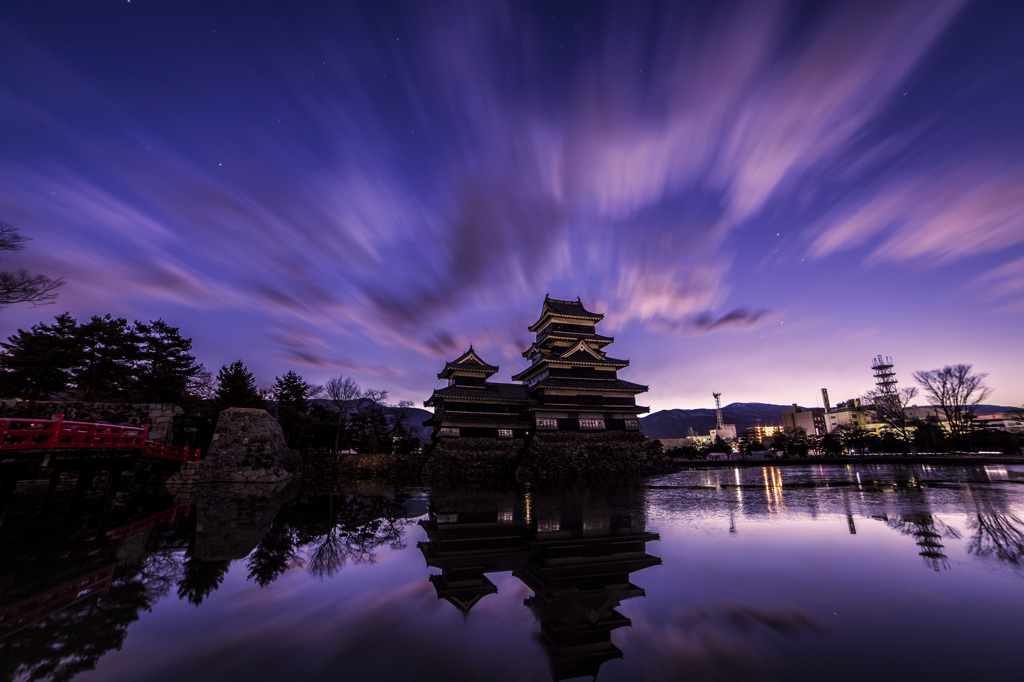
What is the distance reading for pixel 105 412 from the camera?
2033 cm

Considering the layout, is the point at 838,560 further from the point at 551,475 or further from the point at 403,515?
the point at 551,475

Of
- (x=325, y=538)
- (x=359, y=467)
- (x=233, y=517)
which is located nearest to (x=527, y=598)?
(x=325, y=538)

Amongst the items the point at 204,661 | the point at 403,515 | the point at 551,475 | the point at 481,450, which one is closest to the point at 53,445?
the point at 403,515

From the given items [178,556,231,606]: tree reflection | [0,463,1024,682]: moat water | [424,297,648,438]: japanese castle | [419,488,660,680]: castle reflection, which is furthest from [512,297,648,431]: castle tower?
[178,556,231,606]: tree reflection

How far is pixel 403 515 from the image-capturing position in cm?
1362

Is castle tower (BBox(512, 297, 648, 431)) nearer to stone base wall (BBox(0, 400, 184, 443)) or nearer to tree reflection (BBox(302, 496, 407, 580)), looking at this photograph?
tree reflection (BBox(302, 496, 407, 580))

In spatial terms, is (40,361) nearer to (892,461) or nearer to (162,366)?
(162,366)

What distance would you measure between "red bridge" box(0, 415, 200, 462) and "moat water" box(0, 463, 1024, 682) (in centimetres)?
235

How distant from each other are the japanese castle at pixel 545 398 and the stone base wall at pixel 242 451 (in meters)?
11.6

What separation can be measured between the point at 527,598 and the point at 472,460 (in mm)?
23759

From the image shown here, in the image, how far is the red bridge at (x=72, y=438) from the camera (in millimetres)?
10328

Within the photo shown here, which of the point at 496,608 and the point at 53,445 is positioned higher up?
the point at 53,445

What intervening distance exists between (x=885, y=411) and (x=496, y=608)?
215 feet

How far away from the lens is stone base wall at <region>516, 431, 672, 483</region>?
91.0 ft
